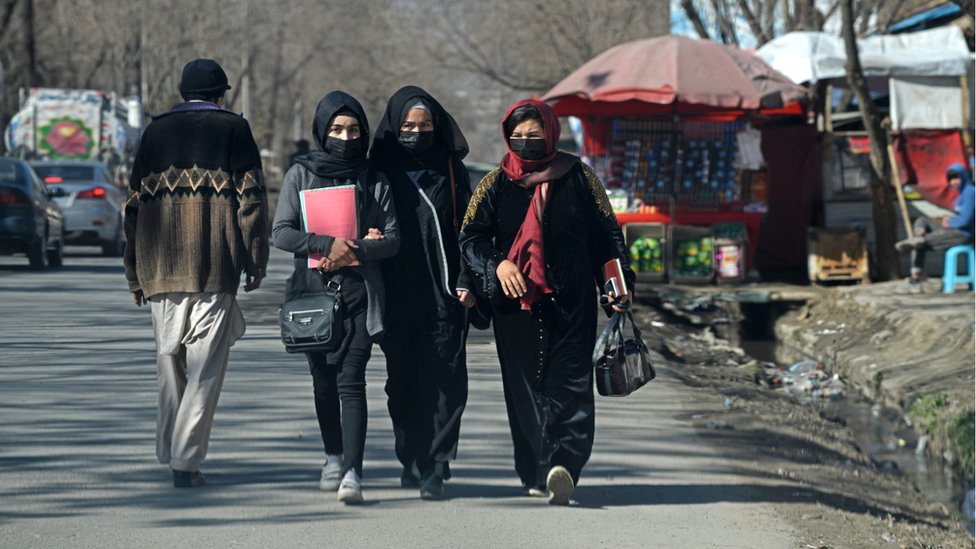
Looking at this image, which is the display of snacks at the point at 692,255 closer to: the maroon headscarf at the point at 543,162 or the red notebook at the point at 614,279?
the red notebook at the point at 614,279

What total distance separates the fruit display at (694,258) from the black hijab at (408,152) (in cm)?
1325

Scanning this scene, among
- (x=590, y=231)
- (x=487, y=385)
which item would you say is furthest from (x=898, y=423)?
(x=590, y=231)

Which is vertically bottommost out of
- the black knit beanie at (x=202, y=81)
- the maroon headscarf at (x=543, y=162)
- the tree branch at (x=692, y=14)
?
the maroon headscarf at (x=543, y=162)

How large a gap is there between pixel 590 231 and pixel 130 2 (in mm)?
49982

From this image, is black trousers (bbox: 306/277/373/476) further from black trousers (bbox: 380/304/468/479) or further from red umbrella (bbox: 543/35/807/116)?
red umbrella (bbox: 543/35/807/116)

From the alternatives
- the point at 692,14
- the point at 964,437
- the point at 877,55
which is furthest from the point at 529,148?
the point at 692,14

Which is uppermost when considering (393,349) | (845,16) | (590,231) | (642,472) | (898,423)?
(845,16)

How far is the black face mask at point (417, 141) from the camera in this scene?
21.6ft

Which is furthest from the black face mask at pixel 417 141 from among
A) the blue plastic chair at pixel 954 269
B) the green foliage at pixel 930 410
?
the blue plastic chair at pixel 954 269

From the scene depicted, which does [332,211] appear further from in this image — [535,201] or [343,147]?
[535,201]

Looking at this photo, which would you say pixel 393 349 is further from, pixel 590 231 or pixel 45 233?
pixel 45 233

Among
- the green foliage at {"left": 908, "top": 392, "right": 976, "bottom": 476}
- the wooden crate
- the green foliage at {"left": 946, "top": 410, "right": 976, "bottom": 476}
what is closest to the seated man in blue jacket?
the wooden crate

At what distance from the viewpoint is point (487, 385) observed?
34.3 ft

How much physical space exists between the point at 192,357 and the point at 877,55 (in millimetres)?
15481
